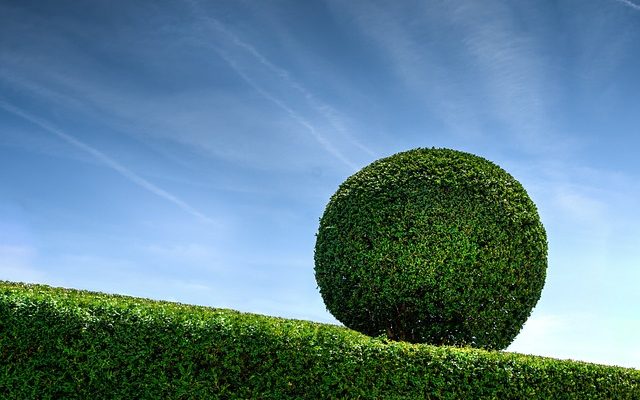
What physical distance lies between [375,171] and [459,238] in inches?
76.2

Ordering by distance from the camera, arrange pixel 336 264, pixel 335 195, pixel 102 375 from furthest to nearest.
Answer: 1. pixel 335 195
2. pixel 336 264
3. pixel 102 375

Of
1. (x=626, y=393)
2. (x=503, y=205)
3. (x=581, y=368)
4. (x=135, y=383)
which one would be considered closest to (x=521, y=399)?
(x=581, y=368)

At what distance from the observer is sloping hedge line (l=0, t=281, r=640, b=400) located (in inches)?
327

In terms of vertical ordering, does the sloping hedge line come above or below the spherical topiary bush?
below

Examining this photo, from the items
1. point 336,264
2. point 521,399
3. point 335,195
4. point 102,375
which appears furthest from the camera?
point 335,195

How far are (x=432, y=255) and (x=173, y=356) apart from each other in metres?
4.43

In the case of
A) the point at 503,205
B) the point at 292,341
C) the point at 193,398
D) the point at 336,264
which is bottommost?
the point at 193,398

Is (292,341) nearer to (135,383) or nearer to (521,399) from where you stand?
(135,383)

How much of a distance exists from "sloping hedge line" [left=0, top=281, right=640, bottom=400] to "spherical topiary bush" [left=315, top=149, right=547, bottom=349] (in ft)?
6.36

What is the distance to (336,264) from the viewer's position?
11.3 metres

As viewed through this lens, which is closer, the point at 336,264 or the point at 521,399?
the point at 521,399

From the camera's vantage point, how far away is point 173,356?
8406mm

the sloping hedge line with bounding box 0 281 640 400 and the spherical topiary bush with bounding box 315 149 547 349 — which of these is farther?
the spherical topiary bush with bounding box 315 149 547 349

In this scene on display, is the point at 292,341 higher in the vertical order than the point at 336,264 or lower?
lower
